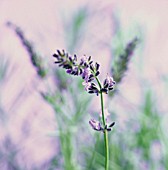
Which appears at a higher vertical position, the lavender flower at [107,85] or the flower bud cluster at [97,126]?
the lavender flower at [107,85]

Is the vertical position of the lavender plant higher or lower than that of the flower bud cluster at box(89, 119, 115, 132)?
higher

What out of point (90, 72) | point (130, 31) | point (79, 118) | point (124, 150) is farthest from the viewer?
point (130, 31)

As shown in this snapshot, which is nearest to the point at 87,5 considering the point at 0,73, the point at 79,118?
the point at 0,73

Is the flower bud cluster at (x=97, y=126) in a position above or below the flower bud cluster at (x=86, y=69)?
below

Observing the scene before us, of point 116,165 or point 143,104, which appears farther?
point 143,104

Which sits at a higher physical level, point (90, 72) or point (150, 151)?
point (150, 151)

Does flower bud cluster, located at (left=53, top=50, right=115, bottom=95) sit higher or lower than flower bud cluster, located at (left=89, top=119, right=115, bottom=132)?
higher

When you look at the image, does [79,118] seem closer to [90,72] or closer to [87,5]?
[87,5]

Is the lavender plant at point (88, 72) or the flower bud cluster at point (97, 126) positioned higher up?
the lavender plant at point (88, 72)
